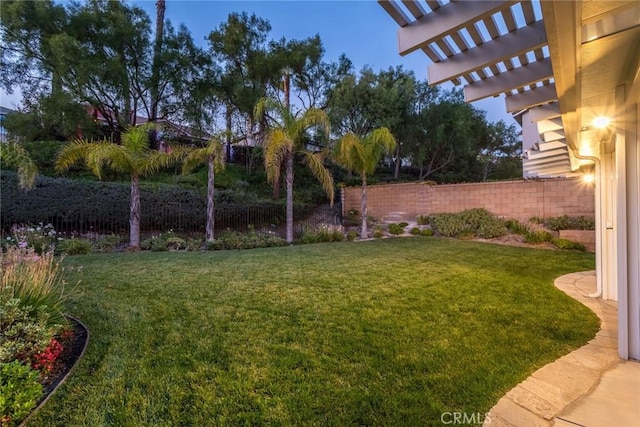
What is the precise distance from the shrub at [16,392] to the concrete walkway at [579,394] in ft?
8.56

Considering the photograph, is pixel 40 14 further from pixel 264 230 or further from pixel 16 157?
pixel 264 230

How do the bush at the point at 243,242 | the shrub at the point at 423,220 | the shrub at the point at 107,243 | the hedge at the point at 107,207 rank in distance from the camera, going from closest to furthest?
1. the shrub at the point at 107,243
2. the hedge at the point at 107,207
3. the bush at the point at 243,242
4. the shrub at the point at 423,220

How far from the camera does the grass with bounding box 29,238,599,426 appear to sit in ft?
5.77

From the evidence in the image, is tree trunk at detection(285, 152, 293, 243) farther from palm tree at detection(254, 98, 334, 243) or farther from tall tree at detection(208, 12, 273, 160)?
tall tree at detection(208, 12, 273, 160)

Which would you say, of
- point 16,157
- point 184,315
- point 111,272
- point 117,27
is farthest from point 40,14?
point 184,315

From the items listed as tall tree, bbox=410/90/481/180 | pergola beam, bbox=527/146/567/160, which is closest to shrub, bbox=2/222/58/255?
pergola beam, bbox=527/146/567/160

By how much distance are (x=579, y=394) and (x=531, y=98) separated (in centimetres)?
284

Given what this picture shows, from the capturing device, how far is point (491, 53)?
7.18 feet

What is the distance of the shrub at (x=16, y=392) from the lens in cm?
158

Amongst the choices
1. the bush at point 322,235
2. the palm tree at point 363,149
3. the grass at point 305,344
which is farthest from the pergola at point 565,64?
the bush at point 322,235

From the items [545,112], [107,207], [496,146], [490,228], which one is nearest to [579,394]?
[545,112]

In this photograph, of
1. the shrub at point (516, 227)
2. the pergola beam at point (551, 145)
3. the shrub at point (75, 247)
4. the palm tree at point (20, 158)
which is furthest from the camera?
the shrub at point (516, 227)

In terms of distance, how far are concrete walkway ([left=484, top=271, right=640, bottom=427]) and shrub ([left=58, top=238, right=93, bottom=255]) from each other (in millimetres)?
8756

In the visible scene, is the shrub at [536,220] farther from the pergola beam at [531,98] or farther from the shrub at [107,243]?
the shrub at [107,243]
